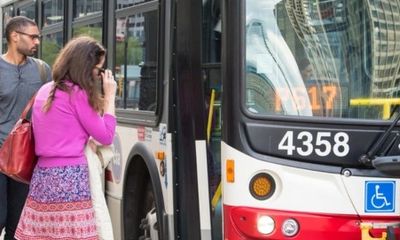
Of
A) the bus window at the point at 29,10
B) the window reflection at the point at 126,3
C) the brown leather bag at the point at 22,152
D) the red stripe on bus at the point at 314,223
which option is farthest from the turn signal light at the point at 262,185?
the bus window at the point at 29,10

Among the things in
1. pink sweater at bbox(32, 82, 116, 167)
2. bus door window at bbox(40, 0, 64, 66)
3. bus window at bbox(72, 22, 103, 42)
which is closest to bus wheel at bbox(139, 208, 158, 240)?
pink sweater at bbox(32, 82, 116, 167)

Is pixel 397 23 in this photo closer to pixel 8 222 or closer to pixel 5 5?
pixel 8 222

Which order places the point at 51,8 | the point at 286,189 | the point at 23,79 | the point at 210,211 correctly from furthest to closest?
1. the point at 51,8
2. the point at 23,79
3. the point at 210,211
4. the point at 286,189

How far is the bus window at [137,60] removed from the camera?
17.1 feet

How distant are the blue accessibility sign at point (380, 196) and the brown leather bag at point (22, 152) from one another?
1.76 m

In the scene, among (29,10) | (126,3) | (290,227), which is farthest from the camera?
(29,10)

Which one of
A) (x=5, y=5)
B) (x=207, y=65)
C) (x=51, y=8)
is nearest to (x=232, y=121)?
(x=207, y=65)

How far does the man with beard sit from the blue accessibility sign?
2285 mm

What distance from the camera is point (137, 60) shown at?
5.61 m

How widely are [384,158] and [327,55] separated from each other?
0.63 metres

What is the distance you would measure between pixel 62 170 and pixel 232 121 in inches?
35.9

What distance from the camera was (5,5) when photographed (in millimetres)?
11586

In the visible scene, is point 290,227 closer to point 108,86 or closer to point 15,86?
point 108,86

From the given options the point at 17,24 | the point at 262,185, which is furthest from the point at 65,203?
the point at 17,24
